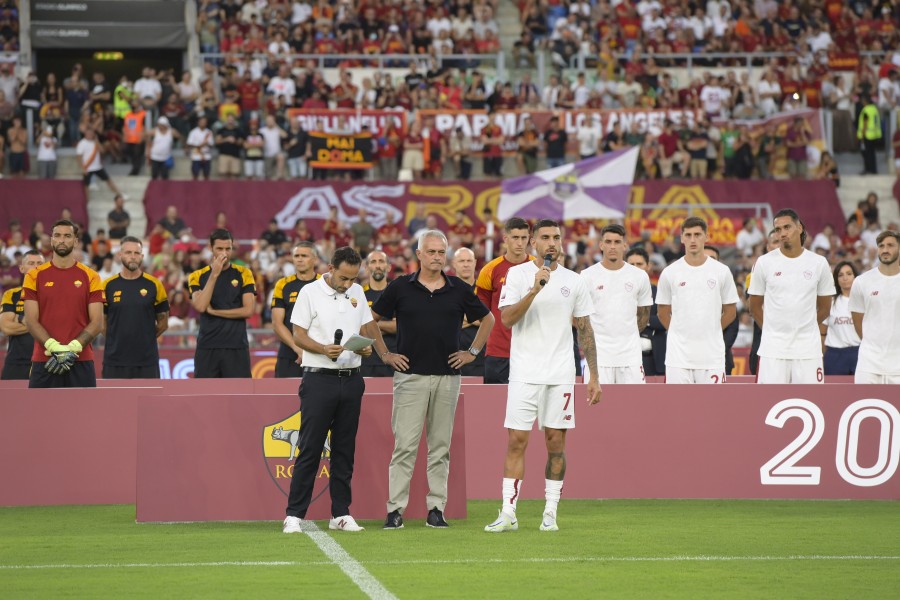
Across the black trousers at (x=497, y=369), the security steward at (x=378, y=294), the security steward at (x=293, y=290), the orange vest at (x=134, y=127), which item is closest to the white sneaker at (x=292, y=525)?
the black trousers at (x=497, y=369)

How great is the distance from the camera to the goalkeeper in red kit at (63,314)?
1338cm

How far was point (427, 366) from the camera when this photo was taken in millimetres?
10984

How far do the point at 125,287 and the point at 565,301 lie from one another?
640 cm

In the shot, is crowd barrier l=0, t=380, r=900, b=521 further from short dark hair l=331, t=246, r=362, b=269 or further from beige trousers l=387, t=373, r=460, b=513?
short dark hair l=331, t=246, r=362, b=269

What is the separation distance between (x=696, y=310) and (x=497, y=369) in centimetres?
202

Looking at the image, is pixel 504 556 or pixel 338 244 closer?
pixel 504 556

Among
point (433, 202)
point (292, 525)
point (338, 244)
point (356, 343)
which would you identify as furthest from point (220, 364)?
point (433, 202)

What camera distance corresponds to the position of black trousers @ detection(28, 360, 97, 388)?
13.6 meters

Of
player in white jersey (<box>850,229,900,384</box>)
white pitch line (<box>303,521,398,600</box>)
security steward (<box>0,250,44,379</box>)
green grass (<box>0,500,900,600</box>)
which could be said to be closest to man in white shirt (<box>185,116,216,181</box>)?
security steward (<box>0,250,44,379</box>)

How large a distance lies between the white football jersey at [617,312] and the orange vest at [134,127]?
1756 cm

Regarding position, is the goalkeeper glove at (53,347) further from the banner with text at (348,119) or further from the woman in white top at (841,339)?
the banner with text at (348,119)

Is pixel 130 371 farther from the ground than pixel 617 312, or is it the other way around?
pixel 617 312

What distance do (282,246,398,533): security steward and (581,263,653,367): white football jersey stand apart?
3.85 metres

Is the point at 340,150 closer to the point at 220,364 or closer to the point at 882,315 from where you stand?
the point at 220,364
